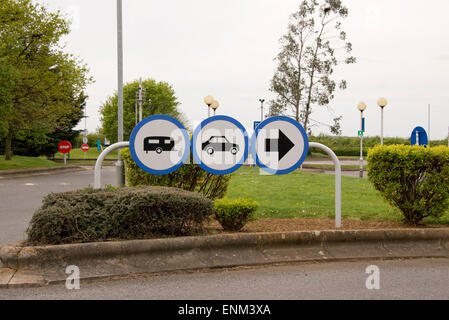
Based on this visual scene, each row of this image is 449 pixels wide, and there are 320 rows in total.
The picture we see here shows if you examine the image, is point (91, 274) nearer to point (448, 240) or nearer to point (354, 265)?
point (354, 265)

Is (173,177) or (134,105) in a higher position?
(134,105)

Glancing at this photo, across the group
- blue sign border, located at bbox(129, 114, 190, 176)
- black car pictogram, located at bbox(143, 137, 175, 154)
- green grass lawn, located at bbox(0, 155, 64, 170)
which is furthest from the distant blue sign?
green grass lawn, located at bbox(0, 155, 64, 170)

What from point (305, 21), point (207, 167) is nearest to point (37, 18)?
point (305, 21)

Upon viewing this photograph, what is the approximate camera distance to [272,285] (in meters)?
4.78

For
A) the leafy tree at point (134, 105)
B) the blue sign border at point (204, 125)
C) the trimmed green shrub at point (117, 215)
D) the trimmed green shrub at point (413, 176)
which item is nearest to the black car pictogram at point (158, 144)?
the blue sign border at point (204, 125)

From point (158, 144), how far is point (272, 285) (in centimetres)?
300

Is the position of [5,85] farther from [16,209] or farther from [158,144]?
[158,144]

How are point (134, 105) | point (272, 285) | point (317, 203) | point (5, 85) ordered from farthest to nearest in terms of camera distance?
point (134, 105)
point (5, 85)
point (317, 203)
point (272, 285)

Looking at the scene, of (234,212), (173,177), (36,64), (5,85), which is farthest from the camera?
(36,64)

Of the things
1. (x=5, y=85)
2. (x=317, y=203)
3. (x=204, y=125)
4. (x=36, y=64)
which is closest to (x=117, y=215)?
(x=204, y=125)

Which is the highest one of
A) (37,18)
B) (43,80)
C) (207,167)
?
(37,18)

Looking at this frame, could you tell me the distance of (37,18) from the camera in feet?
94.0

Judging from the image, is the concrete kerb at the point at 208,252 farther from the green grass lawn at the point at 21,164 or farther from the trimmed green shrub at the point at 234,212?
the green grass lawn at the point at 21,164
